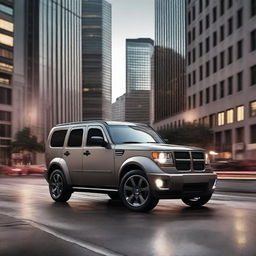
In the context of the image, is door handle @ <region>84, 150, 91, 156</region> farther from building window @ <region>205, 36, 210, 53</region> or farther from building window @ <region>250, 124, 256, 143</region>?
building window @ <region>205, 36, 210, 53</region>

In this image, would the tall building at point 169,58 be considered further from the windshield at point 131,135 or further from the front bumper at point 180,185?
the front bumper at point 180,185

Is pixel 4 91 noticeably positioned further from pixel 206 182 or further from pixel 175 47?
pixel 206 182

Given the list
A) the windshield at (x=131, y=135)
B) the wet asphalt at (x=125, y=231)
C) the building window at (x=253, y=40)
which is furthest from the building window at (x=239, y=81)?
the wet asphalt at (x=125, y=231)

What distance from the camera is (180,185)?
973 centimetres

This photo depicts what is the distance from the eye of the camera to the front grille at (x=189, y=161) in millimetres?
9992

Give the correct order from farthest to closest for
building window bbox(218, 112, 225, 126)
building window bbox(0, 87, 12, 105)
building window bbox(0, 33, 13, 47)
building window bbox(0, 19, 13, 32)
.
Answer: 1. building window bbox(0, 19, 13, 32)
2. building window bbox(0, 33, 13, 47)
3. building window bbox(0, 87, 12, 105)
4. building window bbox(218, 112, 225, 126)

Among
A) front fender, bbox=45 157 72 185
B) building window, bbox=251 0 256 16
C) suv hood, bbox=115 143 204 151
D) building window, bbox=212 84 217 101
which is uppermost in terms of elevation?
building window, bbox=251 0 256 16

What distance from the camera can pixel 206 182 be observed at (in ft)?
33.7

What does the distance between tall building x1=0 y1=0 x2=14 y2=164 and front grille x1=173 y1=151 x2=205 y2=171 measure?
85128 mm

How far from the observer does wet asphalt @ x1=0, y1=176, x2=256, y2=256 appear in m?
5.89

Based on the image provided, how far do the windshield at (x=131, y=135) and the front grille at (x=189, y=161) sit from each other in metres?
1.20

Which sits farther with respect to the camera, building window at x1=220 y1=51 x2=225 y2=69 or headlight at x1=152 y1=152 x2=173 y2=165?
building window at x1=220 y1=51 x2=225 y2=69

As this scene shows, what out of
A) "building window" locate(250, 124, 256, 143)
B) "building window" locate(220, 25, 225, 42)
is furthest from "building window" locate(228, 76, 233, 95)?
"building window" locate(250, 124, 256, 143)

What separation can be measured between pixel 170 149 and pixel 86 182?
2371 mm
